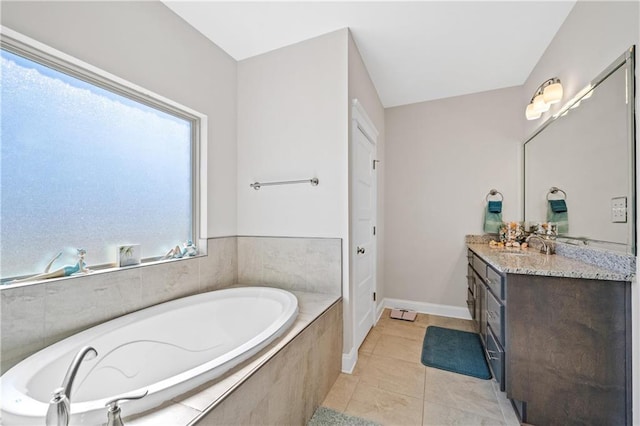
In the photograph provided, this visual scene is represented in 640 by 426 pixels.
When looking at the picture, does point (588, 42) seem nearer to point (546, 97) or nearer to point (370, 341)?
point (546, 97)

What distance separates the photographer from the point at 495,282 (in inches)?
63.1

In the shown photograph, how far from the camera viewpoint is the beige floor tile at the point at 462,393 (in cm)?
154

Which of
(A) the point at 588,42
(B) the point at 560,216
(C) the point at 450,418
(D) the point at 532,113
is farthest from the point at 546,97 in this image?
(C) the point at 450,418

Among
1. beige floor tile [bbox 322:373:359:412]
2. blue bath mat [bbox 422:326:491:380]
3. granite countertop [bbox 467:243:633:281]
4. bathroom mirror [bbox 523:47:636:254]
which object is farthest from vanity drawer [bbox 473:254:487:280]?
beige floor tile [bbox 322:373:359:412]

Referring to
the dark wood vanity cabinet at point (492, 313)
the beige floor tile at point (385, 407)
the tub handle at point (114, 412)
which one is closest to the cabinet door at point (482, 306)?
the dark wood vanity cabinet at point (492, 313)

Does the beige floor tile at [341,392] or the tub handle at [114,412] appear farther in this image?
the beige floor tile at [341,392]

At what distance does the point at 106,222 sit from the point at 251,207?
3.29ft

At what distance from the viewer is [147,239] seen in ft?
5.61

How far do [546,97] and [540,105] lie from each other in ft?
0.44

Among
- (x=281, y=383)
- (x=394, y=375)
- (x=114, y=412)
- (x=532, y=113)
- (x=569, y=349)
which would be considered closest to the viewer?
(x=114, y=412)

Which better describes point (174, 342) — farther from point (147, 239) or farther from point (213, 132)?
point (213, 132)

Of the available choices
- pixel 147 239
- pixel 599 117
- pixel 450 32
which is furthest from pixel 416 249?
pixel 147 239

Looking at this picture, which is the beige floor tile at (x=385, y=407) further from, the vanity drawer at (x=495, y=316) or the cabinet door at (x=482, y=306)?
the cabinet door at (x=482, y=306)

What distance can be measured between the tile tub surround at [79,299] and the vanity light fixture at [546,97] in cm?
294
